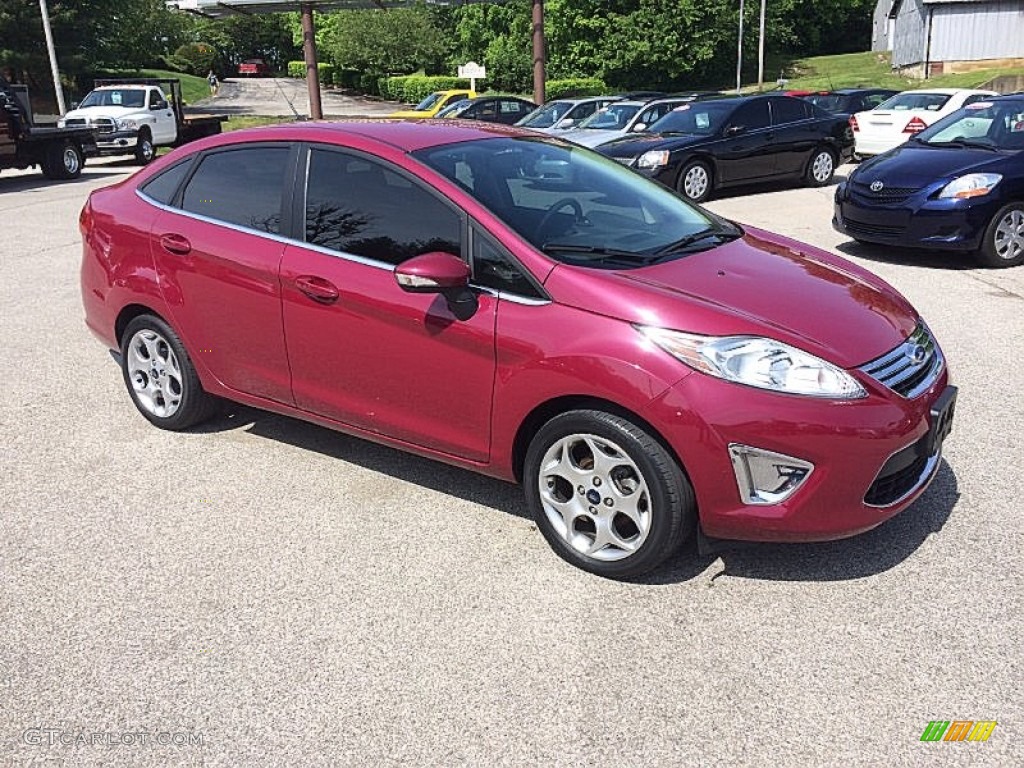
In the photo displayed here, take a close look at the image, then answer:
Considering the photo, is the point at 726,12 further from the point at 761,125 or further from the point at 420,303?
the point at 420,303

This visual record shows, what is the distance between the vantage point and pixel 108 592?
359 centimetres

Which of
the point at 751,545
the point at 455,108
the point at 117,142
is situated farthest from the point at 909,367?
the point at 117,142

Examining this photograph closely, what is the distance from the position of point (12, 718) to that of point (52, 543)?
1224 mm

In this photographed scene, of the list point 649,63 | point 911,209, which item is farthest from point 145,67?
point 911,209

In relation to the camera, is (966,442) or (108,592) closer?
(108,592)

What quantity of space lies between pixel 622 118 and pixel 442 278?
44.6 feet

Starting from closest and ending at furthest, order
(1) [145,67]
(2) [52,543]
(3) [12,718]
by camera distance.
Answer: (3) [12,718] → (2) [52,543] → (1) [145,67]

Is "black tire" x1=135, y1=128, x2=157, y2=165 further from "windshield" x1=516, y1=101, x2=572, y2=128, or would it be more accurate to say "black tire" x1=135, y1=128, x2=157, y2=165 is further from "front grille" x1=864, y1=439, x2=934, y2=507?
"front grille" x1=864, y1=439, x2=934, y2=507

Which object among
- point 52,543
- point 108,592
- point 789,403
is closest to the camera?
point 789,403

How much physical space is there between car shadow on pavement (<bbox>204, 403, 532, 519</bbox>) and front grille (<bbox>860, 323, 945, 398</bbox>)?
157 cm

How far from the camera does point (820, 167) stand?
1516 cm

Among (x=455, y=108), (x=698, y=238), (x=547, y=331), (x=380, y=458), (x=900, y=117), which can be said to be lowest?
(x=380, y=458)

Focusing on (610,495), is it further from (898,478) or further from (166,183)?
(166,183)

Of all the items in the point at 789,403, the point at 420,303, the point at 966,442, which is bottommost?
the point at 966,442
